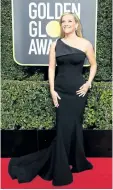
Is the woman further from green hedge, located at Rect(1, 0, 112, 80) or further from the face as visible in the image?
green hedge, located at Rect(1, 0, 112, 80)

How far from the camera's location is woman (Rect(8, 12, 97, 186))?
331 cm

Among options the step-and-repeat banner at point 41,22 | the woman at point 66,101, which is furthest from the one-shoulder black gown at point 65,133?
the step-and-repeat banner at point 41,22

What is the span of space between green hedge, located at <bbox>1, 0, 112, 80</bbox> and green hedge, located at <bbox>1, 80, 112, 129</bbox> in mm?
349

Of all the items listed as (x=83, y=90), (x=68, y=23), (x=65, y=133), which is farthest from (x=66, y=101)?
(x=68, y=23)

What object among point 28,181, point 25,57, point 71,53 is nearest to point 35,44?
point 25,57

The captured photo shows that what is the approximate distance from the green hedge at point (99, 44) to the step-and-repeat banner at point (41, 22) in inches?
8.5

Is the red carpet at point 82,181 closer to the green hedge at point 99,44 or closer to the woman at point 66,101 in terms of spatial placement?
the woman at point 66,101

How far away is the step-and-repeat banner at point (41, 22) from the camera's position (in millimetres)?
4305

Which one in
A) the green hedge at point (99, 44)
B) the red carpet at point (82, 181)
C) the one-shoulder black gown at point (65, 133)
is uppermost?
the green hedge at point (99, 44)

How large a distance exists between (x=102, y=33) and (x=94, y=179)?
6.59 ft

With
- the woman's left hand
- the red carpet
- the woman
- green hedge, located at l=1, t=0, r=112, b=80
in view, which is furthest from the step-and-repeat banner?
the red carpet

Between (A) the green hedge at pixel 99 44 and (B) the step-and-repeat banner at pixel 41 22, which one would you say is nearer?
(B) the step-and-repeat banner at pixel 41 22

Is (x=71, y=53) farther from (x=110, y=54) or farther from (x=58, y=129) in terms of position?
(x=110, y=54)

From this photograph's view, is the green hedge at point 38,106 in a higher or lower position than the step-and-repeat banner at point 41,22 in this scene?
lower
